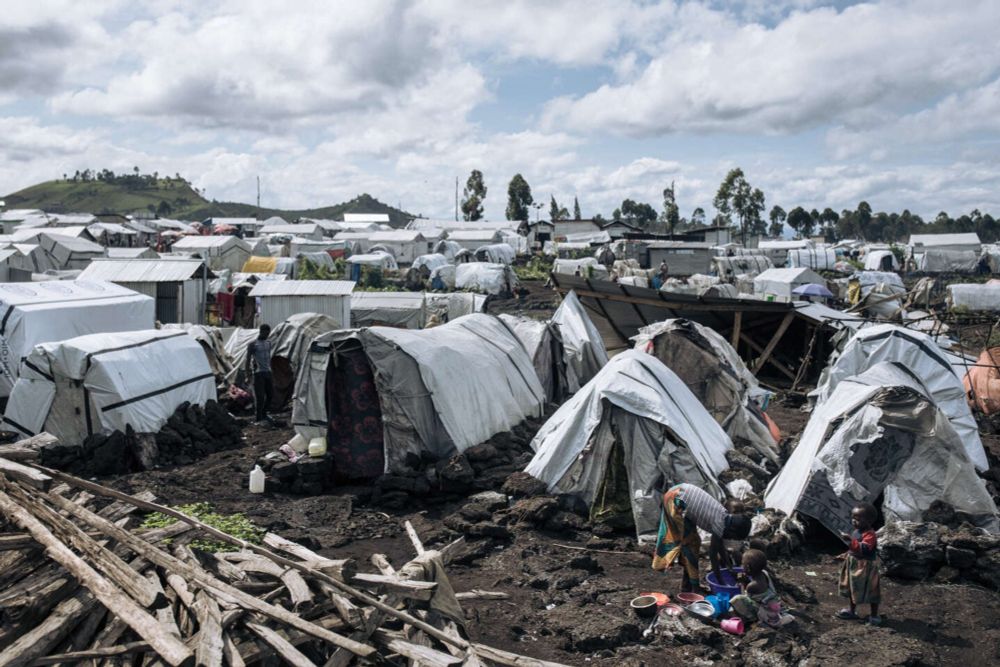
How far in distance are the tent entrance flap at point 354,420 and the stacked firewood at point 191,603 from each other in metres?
5.25

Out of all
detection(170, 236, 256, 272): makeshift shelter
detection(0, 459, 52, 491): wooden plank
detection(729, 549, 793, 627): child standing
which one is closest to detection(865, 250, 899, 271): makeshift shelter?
detection(170, 236, 256, 272): makeshift shelter

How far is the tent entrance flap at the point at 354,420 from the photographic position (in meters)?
12.0

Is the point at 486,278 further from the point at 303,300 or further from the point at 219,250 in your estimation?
the point at 303,300

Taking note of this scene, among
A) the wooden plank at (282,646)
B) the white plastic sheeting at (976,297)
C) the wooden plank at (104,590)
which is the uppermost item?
the white plastic sheeting at (976,297)

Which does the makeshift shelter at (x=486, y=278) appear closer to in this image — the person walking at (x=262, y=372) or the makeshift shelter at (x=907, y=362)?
the makeshift shelter at (x=907, y=362)

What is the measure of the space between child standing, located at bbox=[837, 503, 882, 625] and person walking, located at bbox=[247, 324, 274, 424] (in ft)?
36.3

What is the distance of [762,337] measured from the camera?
20.7 metres

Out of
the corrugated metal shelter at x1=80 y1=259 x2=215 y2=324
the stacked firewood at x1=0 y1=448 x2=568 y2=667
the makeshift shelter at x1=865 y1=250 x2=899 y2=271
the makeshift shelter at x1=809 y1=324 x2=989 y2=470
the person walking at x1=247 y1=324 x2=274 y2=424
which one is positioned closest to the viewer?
the stacked firewood at x1=0 y1=448 x2=568 y2=667

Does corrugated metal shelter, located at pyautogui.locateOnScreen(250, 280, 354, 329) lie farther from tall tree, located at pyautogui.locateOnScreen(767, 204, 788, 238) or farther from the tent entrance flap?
tall tree, located at pyautogui.locateOnScreen(767, 204, 788, 238)

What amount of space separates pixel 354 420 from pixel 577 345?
7.03 metres

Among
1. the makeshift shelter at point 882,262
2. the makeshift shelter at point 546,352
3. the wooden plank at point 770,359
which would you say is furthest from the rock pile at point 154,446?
the makeshift shelter at point 882,262

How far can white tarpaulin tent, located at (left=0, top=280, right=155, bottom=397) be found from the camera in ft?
51.5

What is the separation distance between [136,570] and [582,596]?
163 inches

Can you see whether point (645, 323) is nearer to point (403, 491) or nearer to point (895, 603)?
point (403, 491)
